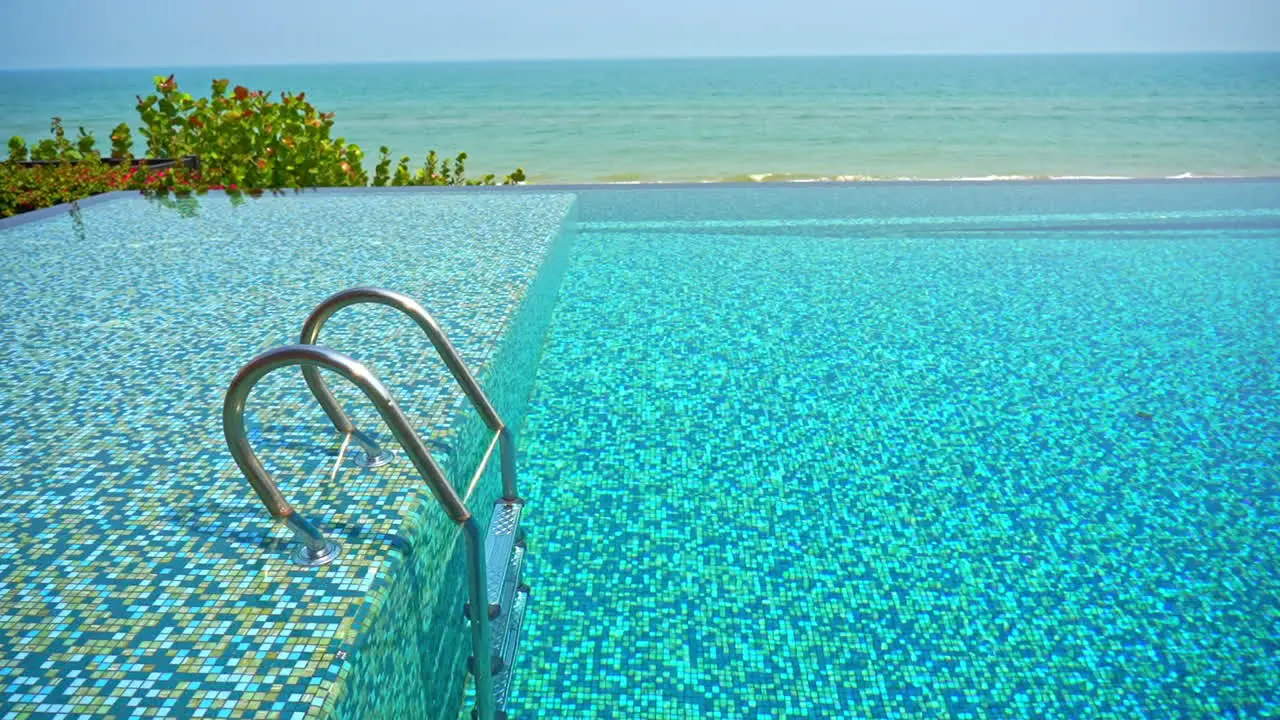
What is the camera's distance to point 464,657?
2.14m

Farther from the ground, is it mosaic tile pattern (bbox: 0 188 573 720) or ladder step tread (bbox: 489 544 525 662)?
mosaic tile pattern (bbox: 0 188 573 720)

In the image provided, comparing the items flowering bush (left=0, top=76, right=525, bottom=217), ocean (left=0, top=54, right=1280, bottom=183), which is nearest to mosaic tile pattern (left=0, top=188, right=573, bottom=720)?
flowering bush (left=0, top=76, right=525, bottom=217)

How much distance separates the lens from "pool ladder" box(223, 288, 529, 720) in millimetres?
1538

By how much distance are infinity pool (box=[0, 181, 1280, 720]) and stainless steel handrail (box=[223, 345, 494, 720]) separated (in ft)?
0.34

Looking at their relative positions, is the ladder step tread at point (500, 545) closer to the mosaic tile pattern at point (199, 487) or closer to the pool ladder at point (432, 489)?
the pool ladder at point (432, 489)

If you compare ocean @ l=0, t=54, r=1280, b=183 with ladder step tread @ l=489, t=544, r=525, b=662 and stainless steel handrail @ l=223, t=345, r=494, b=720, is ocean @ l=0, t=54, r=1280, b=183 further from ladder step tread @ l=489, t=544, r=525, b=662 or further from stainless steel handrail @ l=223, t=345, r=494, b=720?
stainless steel handrail @ l=223, t=345, r=494, b=720

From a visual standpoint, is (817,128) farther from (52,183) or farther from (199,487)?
(199,487)

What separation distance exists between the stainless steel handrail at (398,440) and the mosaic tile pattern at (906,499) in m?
0.41

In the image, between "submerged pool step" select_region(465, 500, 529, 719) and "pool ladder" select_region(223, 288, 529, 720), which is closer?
"pool ladder" select_region(223, 288, 529, 720)

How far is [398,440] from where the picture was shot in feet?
5.53

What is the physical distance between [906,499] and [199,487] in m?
2.18

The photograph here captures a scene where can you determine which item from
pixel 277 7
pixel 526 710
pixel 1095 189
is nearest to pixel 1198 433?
pixel 526 710

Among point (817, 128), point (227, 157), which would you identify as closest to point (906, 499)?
point (227, 157)

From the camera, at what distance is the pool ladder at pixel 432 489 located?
1.54m
